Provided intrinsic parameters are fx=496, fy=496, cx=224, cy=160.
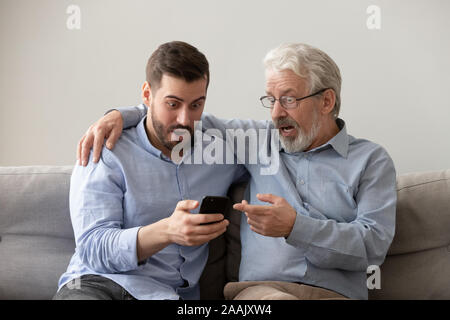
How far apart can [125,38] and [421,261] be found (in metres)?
1.75

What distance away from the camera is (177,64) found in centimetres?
165

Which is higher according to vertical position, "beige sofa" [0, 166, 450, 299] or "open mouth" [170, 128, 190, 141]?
"open mouth" [170, 128, 190, 141]

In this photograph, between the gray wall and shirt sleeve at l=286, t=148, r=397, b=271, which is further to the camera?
the gray wall

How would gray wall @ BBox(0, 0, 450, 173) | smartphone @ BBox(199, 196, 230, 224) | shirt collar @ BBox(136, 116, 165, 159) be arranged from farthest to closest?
gray wall @ BBox(0, 0, 450, 173)
shirt collar @ BBox(136, 116, 165, 159)
smartphone @ BBox(199, 196, 230, 224)

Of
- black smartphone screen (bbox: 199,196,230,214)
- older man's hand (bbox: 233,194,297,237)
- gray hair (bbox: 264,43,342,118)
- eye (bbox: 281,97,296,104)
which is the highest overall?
gray hair (bbox: 264,43,342,118)

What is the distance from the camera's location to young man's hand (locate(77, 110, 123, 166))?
5.46 feet

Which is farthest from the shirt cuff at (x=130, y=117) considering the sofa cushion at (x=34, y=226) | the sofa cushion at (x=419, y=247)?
the sofa cushion at (x=419, y=247)

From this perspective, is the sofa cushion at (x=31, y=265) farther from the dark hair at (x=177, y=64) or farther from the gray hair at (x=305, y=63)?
the gray hair at (x=305, y=63)

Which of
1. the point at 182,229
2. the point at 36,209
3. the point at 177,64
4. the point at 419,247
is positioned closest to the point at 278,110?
the point at 177,64

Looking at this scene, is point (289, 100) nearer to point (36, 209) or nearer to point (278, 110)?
point (278, 110)

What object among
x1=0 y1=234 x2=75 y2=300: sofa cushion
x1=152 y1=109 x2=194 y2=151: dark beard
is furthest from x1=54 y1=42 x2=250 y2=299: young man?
x1=0 y1=234 x2=75 y2=300: sofa cushion

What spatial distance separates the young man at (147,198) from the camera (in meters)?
1.54

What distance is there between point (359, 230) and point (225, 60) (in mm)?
1205

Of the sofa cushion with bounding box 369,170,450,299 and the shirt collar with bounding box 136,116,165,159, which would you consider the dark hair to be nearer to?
the shirt collar with bounding box 136,116,165,159
